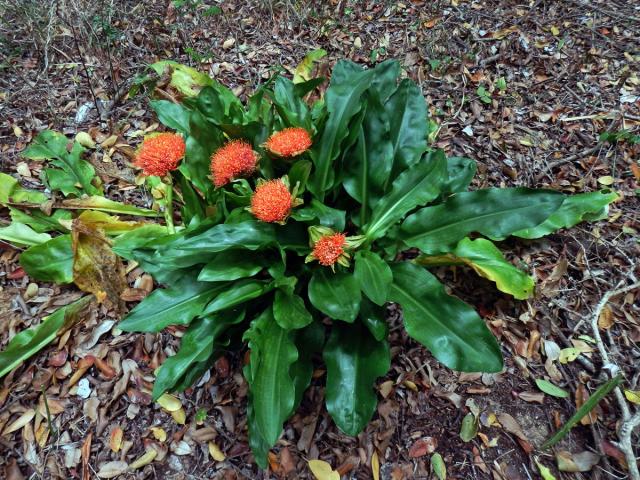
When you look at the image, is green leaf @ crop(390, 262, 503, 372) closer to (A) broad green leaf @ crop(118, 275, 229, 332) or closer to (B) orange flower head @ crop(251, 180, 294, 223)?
(B) orange flower head @ crop(251, 180, 294, 223)

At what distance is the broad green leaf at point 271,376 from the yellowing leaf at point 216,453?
512 mm

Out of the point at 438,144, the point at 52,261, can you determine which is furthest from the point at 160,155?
the point at 438,144

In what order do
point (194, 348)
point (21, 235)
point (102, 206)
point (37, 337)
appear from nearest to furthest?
point (194, 348) < point (37, 337) < point (21, 235) < point (102, 206)

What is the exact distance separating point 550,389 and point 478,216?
3.46 feet

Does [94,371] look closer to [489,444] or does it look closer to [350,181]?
[350,181]

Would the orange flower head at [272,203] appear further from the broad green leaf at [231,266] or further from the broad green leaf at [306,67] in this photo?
the broad green leaf at [306,67]

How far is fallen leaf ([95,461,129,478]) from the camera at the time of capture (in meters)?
2.25

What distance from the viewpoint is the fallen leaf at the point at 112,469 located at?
2.25 meters

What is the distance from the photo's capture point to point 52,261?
2711mm

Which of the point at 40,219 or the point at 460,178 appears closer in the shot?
the point at 460,178

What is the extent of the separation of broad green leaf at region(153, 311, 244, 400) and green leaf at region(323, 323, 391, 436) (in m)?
0.52

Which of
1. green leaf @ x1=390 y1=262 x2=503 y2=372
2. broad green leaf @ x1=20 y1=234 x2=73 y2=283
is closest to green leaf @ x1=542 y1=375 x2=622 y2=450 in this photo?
green leaf @ x1=390 y1=262 x2=503 y2=372

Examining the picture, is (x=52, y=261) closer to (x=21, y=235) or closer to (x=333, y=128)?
(x=21, y=235)

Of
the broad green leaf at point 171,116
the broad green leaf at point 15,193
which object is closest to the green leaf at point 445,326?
the broad green leaf at point 171,116
